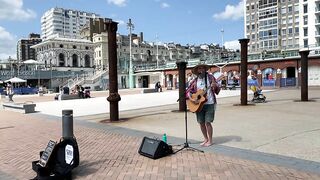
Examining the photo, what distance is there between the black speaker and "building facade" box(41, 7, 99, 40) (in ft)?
579

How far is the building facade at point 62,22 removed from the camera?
17925 cm

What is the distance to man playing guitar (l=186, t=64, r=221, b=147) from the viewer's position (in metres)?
6.97

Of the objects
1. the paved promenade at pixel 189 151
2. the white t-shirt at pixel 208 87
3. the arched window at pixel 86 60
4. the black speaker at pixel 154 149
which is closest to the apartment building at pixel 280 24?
the arched window at pixel 86 60

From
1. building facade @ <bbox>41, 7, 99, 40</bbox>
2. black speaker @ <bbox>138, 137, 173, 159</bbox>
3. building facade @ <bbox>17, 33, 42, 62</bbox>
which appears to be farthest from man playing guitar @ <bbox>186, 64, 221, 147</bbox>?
building facade @ <bbox>41, 7, 99, 40</bbox>

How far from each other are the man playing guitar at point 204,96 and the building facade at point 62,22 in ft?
577

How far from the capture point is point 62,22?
181750mm

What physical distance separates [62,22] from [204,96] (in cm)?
18513

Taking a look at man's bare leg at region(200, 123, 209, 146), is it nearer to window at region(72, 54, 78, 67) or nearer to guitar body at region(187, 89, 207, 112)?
guitar body at region(187, 89, 207, 112)

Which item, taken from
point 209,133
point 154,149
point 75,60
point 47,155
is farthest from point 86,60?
point 47,155

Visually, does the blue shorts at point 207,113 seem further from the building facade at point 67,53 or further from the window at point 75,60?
the window at point 75,60

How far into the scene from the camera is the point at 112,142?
26.9ft

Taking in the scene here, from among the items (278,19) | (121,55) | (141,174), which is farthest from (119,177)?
(121,55)

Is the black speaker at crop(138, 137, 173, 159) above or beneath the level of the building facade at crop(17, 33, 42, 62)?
beneath

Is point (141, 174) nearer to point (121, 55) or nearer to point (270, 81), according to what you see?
point (270, 81)
